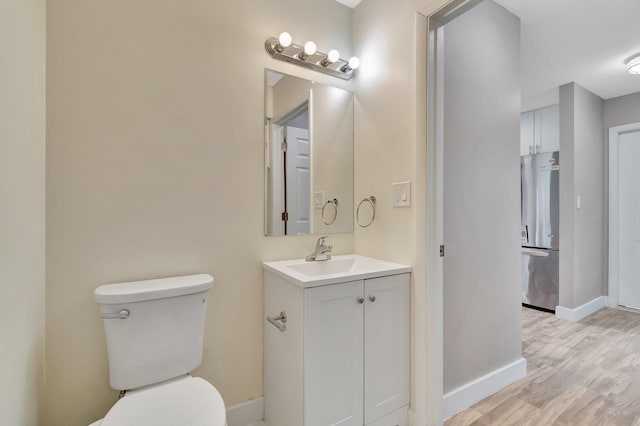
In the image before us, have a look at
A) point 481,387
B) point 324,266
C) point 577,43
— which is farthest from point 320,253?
point 577,43

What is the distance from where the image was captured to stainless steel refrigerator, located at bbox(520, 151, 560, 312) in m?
3.42

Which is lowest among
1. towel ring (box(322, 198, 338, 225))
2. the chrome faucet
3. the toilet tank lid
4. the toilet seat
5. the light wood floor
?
the light wood floor

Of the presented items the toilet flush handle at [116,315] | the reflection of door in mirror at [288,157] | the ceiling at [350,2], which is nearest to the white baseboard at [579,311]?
the reflection of door in mirror at [288,157]

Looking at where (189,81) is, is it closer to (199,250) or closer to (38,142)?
(38,142)

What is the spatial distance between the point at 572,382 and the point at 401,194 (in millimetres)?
1805

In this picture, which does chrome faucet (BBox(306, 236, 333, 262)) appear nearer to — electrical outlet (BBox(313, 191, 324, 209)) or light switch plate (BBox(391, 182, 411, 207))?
electrical outlet (BBox(313, 191, 324, 209))

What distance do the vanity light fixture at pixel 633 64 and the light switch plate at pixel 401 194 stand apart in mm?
2779

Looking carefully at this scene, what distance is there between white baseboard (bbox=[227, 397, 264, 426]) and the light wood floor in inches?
39.9

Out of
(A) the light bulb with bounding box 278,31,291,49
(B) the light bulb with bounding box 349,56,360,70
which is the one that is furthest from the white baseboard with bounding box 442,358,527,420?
(A) the light bulb with bounding box 278,31,291,49

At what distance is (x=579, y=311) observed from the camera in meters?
3.25

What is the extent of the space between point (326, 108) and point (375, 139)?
14.9 inches

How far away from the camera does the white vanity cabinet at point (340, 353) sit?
1308mm

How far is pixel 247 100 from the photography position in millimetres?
1665

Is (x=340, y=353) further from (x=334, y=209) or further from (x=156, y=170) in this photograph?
(x=156, y=170)
